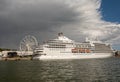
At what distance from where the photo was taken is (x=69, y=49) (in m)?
125

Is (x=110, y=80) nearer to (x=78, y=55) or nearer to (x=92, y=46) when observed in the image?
(x=78, y=55)

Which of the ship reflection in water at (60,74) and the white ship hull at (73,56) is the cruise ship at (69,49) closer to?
the white ship hull at (73,56)

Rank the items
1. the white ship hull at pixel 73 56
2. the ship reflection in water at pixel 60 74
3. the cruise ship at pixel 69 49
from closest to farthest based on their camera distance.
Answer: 1. the ship reflection in water at pixel 60 74
2. the white ship hull at pixel 73 56
3. the cruise ship at pixel 69 49

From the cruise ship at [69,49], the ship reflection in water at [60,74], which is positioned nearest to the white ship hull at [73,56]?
the cruise ship at [69,49]

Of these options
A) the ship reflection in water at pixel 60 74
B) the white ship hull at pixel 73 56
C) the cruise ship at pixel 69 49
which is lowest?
the ship reflection in water at pixel 60 74

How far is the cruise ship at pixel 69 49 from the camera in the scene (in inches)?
4609

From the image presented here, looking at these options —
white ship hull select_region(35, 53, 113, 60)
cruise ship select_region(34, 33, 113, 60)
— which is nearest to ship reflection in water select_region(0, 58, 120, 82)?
white ship hull select_region(35, 53, 113, 60)

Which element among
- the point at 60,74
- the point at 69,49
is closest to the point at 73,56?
the point at 69,49

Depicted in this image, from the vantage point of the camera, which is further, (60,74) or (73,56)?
(73,56)

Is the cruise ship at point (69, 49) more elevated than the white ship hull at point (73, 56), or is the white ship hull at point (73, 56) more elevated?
the cruise ship at point (69, 49)

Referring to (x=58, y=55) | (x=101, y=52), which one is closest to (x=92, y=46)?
(x=101, y=52)

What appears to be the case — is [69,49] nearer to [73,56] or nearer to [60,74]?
[73,56]

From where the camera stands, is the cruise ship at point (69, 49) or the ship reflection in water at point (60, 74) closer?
the ship reflection in water at point (60, 74)

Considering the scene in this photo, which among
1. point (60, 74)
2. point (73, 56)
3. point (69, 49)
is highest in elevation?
point (69, 49)
